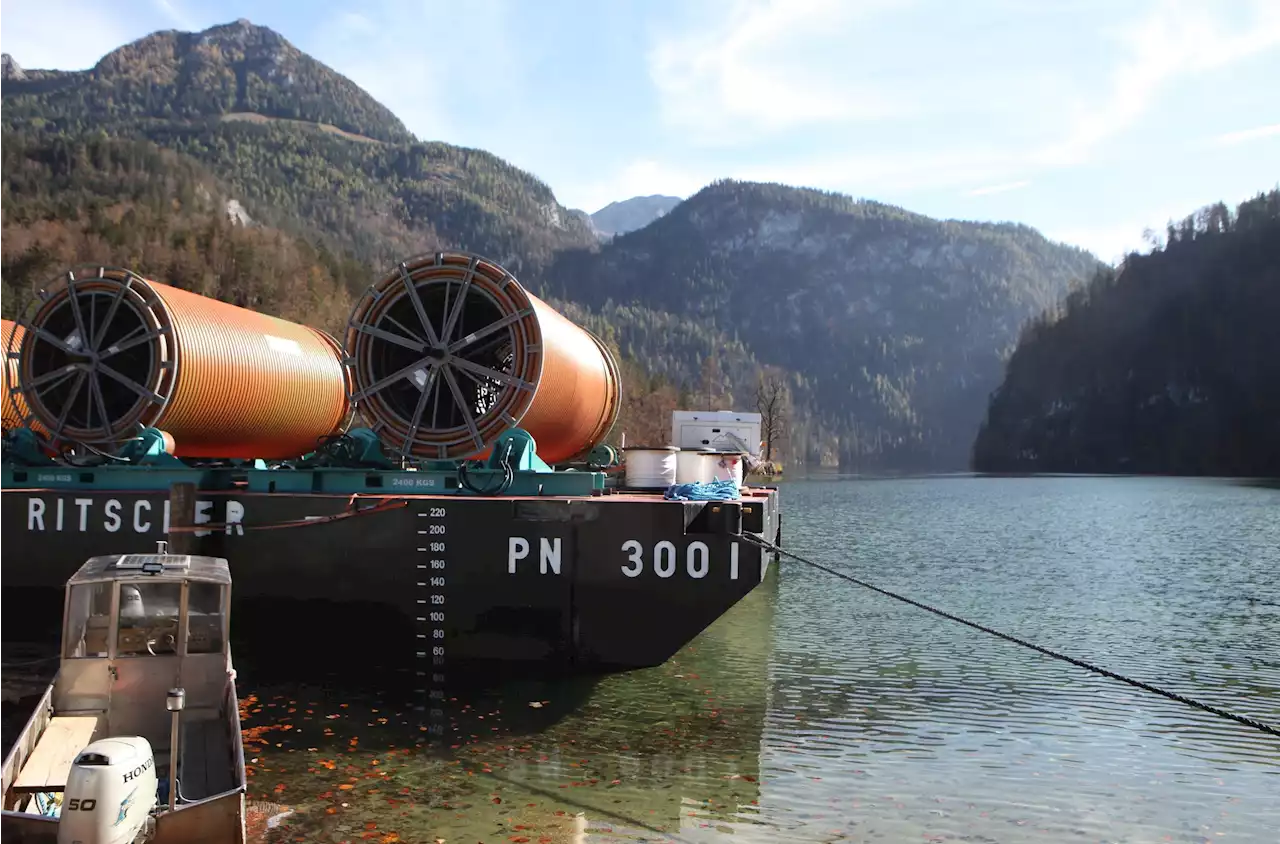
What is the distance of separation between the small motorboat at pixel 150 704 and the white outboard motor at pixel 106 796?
0.02 metres

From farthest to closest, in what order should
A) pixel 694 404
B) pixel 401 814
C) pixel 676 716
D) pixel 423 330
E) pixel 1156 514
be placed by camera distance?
pixel 694 404 → pixel 1156 514 → pixel 423 330 → pixel 676 716 → pixel 401 814

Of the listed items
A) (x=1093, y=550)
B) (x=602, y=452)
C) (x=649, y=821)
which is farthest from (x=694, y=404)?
(x=649, y=821)

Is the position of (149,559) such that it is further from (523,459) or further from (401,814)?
(523,459)

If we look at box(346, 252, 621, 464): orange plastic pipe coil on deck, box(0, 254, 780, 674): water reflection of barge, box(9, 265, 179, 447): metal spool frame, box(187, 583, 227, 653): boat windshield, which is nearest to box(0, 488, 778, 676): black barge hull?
box(0, 254, 780, 674): water reflection of barge

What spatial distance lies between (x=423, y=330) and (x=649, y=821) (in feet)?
26.0

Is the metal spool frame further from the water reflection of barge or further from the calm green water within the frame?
the calm green water

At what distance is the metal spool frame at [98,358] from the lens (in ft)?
48.9

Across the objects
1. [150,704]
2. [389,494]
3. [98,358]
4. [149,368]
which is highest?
[98,358]

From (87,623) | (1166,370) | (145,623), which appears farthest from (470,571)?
(1166,370)

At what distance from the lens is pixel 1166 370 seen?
16562 cm

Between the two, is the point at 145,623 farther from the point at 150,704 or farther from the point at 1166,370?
the point at 1166,370

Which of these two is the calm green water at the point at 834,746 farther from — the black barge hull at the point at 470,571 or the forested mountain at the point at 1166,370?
the forested mountain at the point at 1166,370

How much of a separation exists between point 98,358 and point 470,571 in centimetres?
715

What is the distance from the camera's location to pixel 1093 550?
3519 centimetres
